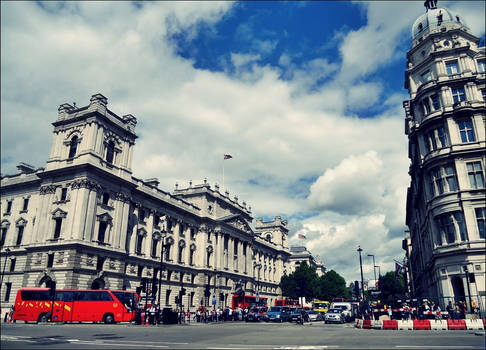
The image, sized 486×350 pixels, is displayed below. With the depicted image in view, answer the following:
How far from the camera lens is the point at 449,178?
35250mm

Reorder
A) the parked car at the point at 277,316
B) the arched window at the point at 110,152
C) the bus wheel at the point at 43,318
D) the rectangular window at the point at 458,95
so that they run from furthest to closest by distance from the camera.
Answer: the arched window at the point at 110,152 < the parked car at the point at 277,316 < the rectangular window at the point at 458,95 < the bus wheel at the point at 43,318

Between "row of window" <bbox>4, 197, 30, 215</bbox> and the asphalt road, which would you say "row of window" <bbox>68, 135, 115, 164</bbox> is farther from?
the asphalt road

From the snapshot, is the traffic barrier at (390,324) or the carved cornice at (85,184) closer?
the traffic barrier at (390,324)

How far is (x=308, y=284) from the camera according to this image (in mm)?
A: 84312

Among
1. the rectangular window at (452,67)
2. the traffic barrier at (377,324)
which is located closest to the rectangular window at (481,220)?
the traffic barrier at (377,324)

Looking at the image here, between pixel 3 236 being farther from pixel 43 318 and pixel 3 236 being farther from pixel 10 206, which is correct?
pixel 43 318

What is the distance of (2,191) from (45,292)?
25.1 metres

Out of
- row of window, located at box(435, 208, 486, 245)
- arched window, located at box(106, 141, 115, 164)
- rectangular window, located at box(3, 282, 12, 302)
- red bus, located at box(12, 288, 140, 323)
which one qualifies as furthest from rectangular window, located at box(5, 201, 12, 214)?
row of window, located at box(435, 208, 486, 245)

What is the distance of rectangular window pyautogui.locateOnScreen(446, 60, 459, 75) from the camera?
39.0 metres

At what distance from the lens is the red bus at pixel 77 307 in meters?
32.0

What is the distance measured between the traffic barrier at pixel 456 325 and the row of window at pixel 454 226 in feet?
38.5

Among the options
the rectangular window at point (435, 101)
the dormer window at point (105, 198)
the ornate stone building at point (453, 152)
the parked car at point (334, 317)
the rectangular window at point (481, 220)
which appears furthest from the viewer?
the dormer window at point (105, 198)

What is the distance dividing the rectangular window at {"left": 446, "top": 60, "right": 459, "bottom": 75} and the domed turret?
5248mm

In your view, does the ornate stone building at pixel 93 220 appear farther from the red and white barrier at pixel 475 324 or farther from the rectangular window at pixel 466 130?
the rectangular window at pixel 466 130
